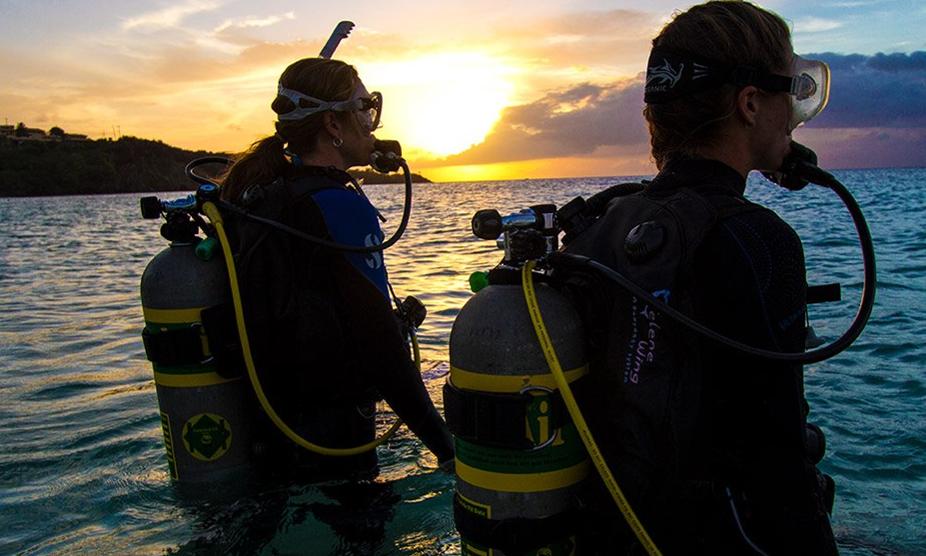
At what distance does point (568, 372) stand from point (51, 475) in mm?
4203

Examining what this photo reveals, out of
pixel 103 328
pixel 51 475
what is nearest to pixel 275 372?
pixel 51 475

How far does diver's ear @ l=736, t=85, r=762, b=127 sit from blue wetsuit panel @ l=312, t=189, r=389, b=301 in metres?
1.47

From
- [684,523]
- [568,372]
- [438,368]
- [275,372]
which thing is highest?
[568,372]

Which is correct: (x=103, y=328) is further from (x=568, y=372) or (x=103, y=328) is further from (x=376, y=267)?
(x=568, y=372)

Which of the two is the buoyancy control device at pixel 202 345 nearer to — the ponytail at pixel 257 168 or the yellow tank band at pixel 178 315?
the yellow tank band at pixel 178 315

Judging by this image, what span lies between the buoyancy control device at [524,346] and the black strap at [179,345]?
54.5 inches

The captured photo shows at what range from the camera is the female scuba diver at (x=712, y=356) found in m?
1.85

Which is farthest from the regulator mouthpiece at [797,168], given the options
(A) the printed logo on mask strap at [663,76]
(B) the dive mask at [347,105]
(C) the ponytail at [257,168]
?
(C) the ponytail at [257,168]

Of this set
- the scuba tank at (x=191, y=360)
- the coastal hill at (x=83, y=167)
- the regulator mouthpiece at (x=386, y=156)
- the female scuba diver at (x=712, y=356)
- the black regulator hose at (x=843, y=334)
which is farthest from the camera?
the coastal hill at (x=83, y=167)

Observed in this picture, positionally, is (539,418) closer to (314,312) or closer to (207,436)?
(314,312)

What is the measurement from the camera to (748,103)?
2.06 m

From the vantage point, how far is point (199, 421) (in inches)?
→ 119

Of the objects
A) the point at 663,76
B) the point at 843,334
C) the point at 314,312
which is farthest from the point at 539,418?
the point at 314,312

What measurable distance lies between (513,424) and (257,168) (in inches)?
78.0
